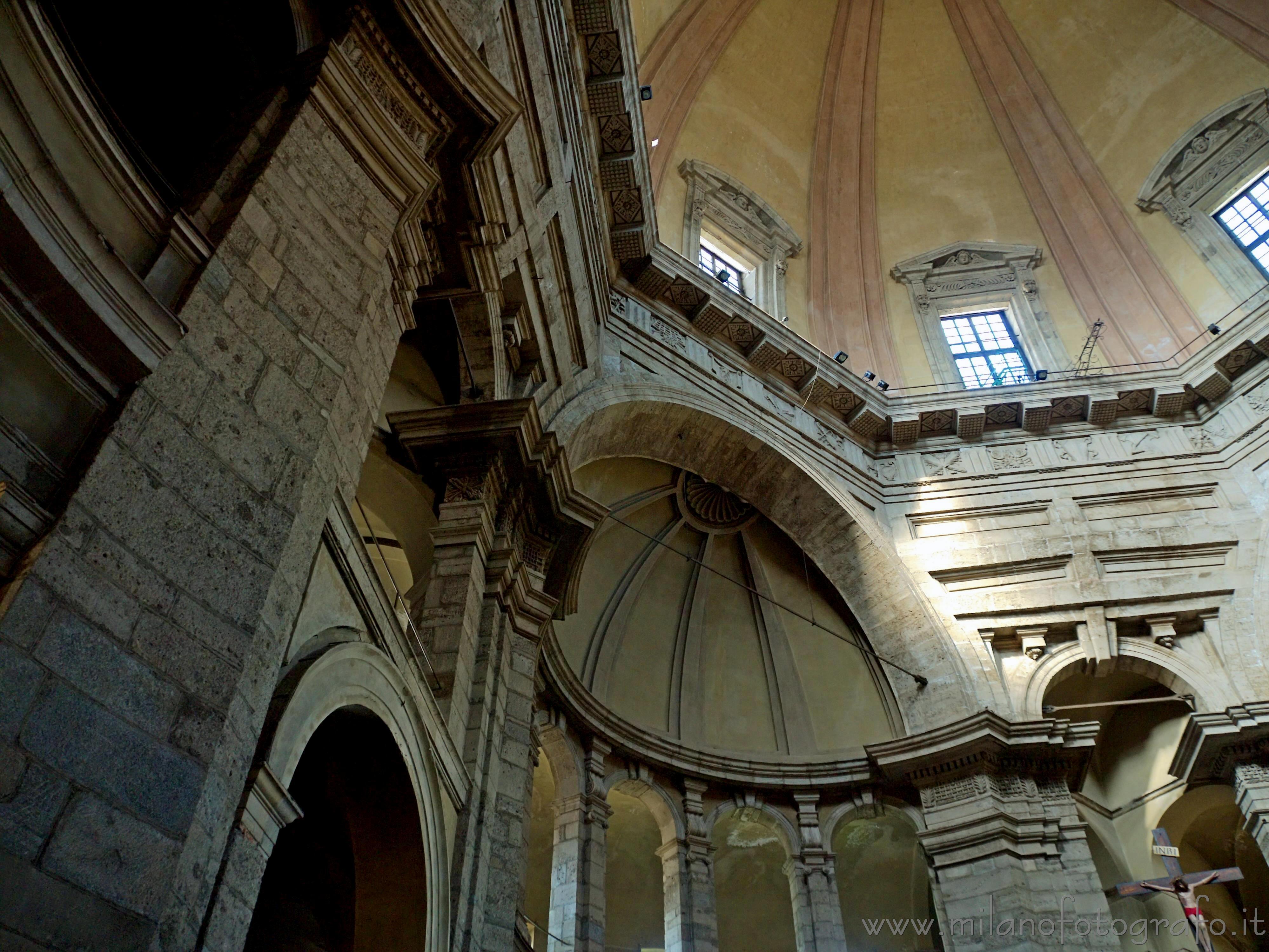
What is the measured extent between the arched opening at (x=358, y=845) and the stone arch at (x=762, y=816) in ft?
24.2

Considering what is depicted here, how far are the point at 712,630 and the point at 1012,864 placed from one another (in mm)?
5405

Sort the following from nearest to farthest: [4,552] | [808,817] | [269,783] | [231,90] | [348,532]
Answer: [4,552], [269,783], [348,532], [231,90], [808,817]

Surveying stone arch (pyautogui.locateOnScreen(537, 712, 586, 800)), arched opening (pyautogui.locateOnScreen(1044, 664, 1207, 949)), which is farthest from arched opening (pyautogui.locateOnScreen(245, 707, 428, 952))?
arched opening (pyautogui.locateOnScreen(1044, 664, 1207, 949))

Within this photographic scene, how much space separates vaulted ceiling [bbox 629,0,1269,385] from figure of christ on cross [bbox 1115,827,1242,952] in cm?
833

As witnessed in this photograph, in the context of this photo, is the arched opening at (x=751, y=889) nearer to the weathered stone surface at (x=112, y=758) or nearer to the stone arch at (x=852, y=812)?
→ the stone arch at (x=852, y=812)

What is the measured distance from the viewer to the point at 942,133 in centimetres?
2022

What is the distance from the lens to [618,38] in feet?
36.0

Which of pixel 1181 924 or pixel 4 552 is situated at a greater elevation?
pixel 1181 924

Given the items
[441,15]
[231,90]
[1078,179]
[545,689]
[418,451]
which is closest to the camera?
[441,15]

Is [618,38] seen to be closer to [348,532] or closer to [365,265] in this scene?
[365,265]

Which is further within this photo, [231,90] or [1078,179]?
[1078,179]

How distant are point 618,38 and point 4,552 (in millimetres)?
9454

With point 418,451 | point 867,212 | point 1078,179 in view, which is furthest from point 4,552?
point 1078,179

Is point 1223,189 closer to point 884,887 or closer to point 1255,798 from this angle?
point 1255,798
